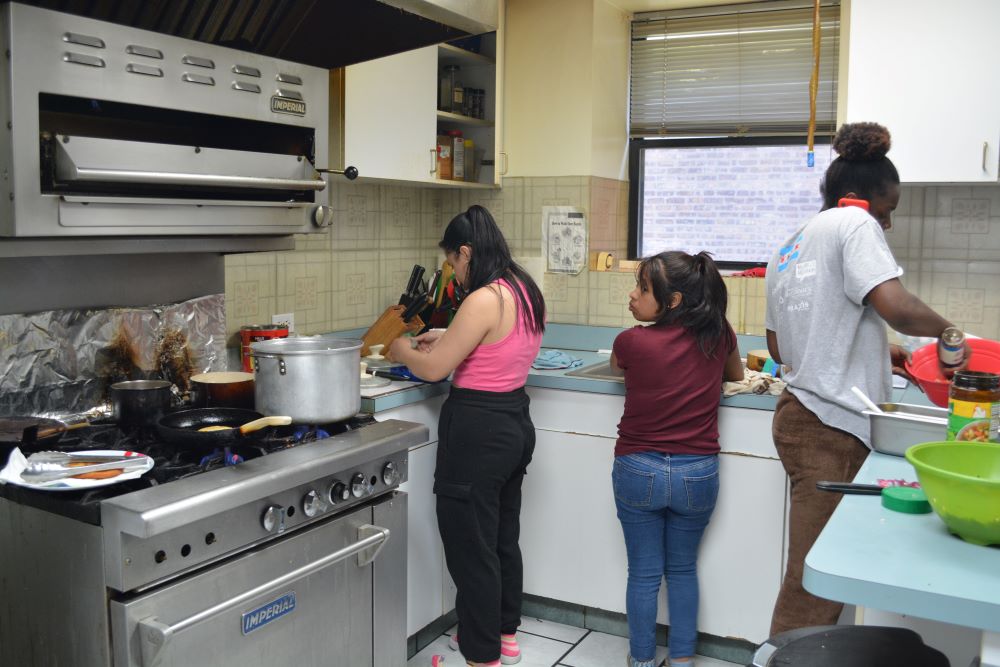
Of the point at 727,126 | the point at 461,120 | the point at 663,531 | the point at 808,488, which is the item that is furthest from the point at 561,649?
the point at 727,126

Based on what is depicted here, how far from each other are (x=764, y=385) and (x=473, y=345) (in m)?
0.85

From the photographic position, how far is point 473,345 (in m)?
2.37

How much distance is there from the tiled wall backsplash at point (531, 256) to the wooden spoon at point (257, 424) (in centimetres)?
89

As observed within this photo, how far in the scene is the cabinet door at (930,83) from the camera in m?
2.61

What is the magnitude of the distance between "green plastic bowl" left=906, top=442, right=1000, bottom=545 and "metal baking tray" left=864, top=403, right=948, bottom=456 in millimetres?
266

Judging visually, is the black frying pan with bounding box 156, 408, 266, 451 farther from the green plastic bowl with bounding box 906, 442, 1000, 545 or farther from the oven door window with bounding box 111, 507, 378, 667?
the green plastic bowl with bounding box 906, 442, 1000, 545

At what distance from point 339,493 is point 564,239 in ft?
5.69

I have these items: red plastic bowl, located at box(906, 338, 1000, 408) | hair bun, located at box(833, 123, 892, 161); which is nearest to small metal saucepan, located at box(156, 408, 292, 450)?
red plastic bowl, located at box(906, 338, 1000, 408)

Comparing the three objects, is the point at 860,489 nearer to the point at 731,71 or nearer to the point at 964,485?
the point at 964,485

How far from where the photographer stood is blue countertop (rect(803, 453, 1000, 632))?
1021 millimetres

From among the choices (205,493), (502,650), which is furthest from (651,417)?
(205,493)

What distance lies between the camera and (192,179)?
187 centimetres

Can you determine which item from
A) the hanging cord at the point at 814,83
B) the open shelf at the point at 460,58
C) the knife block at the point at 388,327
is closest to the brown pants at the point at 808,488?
the hanging cord at the point at 814,83

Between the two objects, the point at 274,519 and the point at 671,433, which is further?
the point at 671,433
